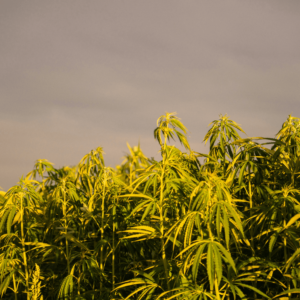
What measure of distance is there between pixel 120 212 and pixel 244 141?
4.95ft

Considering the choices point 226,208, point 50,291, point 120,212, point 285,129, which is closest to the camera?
point 226,208

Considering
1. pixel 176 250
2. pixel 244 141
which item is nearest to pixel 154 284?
pixel 176 250

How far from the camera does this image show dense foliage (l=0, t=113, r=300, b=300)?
2.17m

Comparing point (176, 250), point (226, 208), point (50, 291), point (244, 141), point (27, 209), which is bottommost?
point (50, 291)

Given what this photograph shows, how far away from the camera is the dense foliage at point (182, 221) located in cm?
217

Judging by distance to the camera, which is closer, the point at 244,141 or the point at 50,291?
the point at 244,141

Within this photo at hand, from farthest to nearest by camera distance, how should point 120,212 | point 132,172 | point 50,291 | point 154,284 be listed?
point 132,172 → point 50,291 → point 120,212 → point 154,284

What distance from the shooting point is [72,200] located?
338cm

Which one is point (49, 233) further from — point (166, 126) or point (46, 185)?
point (166, 126)

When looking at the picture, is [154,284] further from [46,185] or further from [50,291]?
[46,185]

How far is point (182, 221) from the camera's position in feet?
6.82

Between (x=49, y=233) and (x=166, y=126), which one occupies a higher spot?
(x=166, y=126)

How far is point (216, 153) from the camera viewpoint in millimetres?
3506

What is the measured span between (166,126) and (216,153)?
3.66 ft
